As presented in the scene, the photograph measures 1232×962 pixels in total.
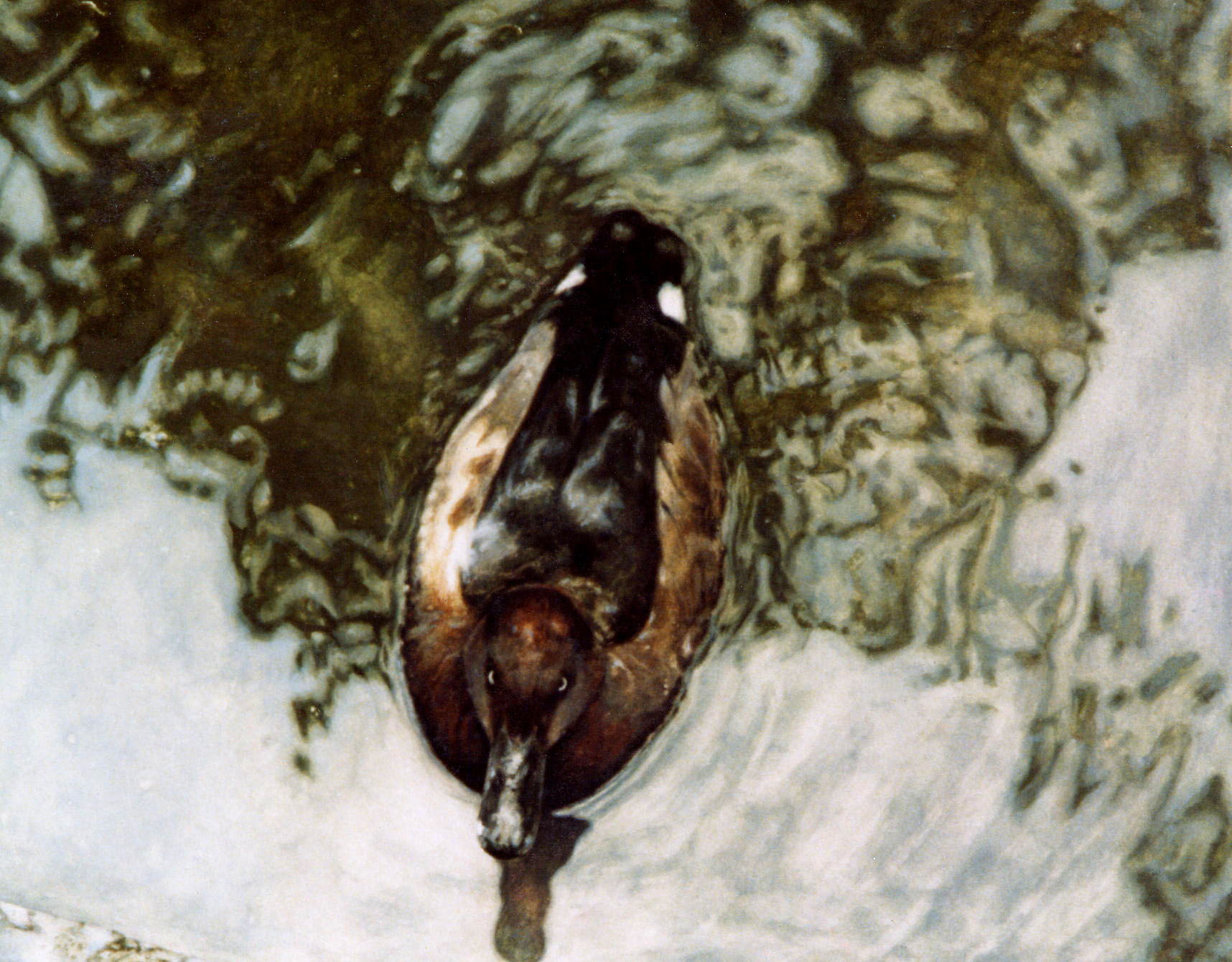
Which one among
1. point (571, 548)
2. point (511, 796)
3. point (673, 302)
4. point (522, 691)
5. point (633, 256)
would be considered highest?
point (633, 256)

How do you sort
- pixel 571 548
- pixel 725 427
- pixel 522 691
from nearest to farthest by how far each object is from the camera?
pixel 522 691 < pixel 571 548 < pixel 725 427

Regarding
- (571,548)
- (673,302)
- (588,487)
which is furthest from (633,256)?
(571,548)

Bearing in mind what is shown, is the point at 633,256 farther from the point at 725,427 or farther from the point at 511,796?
the point at 511,796

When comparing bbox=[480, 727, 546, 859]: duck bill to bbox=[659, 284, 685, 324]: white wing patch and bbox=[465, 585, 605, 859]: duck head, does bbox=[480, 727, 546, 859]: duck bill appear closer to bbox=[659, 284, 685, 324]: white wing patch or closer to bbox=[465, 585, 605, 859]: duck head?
bbox=[465, 585, 605, 859]: duck head

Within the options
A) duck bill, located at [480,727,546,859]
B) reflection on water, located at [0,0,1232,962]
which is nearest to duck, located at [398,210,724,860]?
duck bill, located at [480,727,546,859]

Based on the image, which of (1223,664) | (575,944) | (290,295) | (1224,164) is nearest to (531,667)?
(575,944)

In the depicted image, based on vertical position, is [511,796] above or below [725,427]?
below

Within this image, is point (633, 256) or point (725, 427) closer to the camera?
point (633, 256)

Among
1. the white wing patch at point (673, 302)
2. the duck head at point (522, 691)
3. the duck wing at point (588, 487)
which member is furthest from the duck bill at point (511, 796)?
the white wing patch at point (673, 302)
